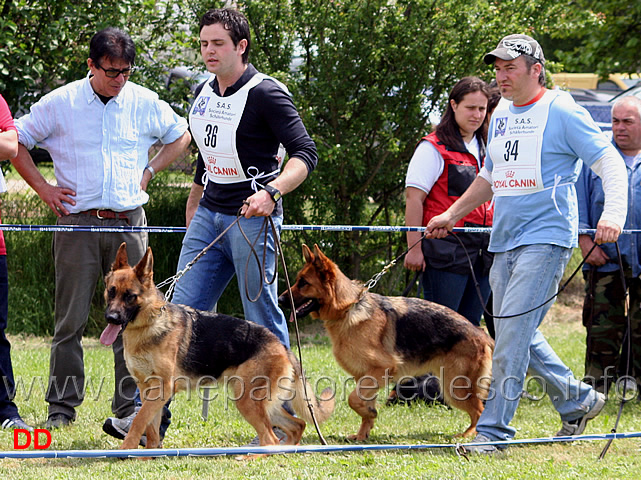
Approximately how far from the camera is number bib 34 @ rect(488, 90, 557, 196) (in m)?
4.68

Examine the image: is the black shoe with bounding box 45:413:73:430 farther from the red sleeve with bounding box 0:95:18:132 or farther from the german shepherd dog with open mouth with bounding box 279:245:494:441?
the red sleeve with bounding box 0:95:18:132

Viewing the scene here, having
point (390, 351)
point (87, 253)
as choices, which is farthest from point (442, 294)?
point (87, 253)

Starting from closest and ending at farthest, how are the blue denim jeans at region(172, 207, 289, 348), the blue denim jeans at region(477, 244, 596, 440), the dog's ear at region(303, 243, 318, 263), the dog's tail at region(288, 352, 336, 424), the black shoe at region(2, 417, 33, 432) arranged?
the blue denim jeans at region(477, 244, 596, 440), the blue denim jeans at region(172, 207, 289, 348), the dog's tail at region(288, 352, 336, 424), the black shoe at region(2, 417, 33, 432), the dog's ear at region(303, 243, 318, 263)

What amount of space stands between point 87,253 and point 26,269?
438 cm

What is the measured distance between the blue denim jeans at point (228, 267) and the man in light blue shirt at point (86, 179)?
65cm

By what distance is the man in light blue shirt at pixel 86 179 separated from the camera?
5.35 m

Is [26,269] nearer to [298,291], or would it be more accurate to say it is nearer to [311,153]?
[298,291]

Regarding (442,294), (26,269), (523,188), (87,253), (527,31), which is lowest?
(26,269)

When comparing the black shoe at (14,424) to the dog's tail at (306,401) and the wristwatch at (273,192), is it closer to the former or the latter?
the dog's tail at (306,401)

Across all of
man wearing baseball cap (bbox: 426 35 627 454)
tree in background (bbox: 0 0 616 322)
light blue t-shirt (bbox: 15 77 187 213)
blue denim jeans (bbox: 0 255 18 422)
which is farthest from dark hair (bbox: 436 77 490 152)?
blue denim jeans (bbox: 0 255 18 422)

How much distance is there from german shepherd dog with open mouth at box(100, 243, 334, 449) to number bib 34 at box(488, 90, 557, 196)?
65.4 inches

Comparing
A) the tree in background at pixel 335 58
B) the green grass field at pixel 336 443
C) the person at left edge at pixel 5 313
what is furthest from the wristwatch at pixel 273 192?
the tree in background at pixel 335 58

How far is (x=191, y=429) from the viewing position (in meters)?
5.55

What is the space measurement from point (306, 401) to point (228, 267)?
0.96 m
